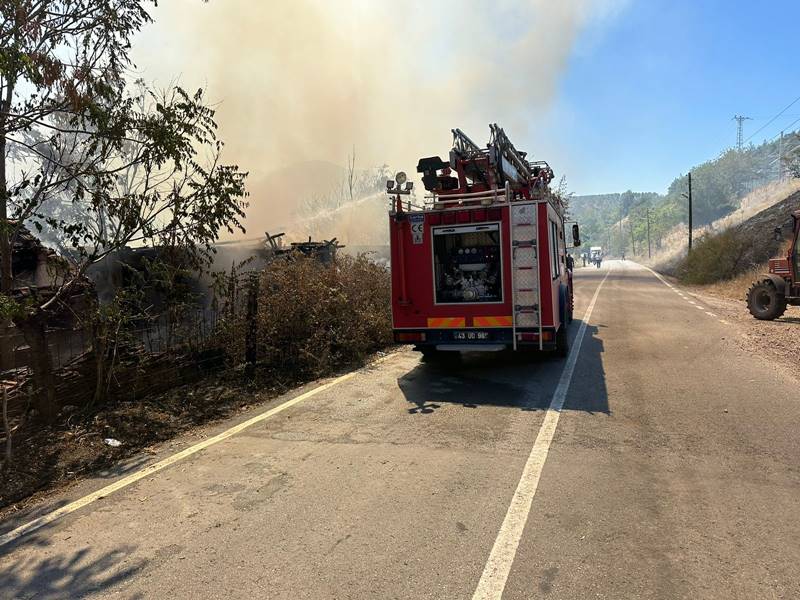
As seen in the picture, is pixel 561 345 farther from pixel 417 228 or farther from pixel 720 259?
pixel 720 259

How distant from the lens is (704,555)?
2705 mm

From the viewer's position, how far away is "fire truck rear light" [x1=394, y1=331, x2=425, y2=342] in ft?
23.4

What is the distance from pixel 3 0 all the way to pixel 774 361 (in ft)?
31.2

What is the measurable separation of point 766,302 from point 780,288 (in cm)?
51

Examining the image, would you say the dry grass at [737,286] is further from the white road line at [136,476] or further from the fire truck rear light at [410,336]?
the white road line at [136,476]

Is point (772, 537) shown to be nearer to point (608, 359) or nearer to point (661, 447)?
point (661, 447)

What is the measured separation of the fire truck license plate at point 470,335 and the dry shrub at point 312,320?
72.7 inches

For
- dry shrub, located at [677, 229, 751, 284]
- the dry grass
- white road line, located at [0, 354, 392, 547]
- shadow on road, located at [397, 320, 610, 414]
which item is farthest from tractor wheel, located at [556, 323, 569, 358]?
dry shrub, located at [677, 229, 751, 284]

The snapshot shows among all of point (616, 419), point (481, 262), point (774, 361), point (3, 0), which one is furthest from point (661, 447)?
point (3, 0)

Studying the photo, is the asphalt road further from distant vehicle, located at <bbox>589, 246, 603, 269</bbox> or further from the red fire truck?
distant vehicle, located at <bbox>589, 246, 603, 269</bbox>

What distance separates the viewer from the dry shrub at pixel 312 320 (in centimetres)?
735

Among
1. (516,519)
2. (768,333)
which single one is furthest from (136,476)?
(768,333)

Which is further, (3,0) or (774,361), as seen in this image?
(774,361)

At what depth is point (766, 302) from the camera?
11.9 m
